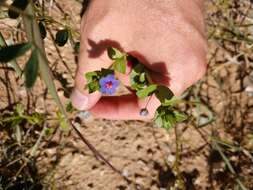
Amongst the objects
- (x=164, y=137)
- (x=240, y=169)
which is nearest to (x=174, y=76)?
(x=164, y=137)

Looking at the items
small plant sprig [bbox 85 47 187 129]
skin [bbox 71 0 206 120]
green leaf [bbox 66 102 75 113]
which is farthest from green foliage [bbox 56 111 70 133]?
small plant sprig [bbox 85 47 187 129]

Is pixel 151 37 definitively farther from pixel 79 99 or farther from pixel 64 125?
pixel 64 125

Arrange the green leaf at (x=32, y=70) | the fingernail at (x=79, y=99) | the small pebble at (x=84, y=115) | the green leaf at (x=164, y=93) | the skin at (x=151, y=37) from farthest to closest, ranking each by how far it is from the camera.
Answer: the small pebble at (x=84, y=115) < the fingernail at (x=79, y=99) < the skin at (x=151, y=37) < the green leaf at (x=164, y=93) < the green leaf at (x=32, y=70)

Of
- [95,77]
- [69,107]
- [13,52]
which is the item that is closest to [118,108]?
[69,107]

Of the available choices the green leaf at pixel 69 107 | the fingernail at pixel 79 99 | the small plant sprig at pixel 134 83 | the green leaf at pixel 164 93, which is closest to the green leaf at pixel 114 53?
the small plant sprig at pixel 134 83

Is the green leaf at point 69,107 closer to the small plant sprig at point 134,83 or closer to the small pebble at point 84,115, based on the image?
the small pebble at point 84,115

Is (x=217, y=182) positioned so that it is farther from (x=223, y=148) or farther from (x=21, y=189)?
(x=21, y=189)

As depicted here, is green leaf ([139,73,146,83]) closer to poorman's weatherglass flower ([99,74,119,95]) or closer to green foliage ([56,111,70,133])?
poorman's weatherglass flower ([99,74,119,95])
